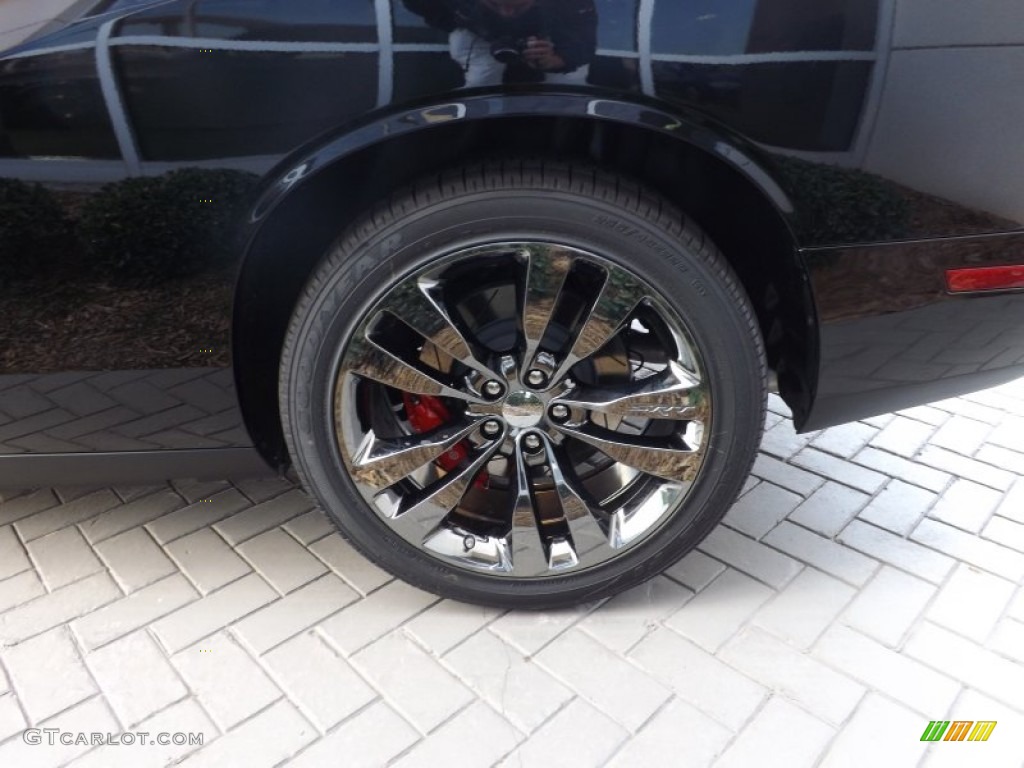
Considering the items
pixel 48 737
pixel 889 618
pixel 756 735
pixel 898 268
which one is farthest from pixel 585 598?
pixel 48 737

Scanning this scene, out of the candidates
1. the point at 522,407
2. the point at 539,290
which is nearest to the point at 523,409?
the point at 522,407

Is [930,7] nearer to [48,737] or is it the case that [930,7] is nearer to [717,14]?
[717,14]

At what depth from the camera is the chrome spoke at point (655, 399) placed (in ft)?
5.89

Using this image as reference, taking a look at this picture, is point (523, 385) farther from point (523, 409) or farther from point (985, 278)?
point (985, 278)

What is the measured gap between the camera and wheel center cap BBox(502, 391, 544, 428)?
1.83m

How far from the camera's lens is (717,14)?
4.78ft

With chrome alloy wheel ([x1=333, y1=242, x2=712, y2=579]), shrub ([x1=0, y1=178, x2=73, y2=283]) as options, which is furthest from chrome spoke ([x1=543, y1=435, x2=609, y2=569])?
shrub ([x1=0, y1=178, x2=73, y2=283])

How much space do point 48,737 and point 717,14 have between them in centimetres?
212

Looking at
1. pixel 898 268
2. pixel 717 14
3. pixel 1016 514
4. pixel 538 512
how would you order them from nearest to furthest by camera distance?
pixel 717 14, pixel 898 268, pixel 538 512, pixel 1016 514

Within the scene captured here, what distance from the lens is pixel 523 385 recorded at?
1.81 m

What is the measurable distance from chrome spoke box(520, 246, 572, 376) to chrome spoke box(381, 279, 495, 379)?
0.14m

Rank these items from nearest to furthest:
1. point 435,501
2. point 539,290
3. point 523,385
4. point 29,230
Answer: point 29,230
point 539,290
point 523,385
point 435,501

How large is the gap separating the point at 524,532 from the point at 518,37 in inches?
46.0

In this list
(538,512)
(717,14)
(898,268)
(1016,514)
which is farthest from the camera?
(1016,514)
